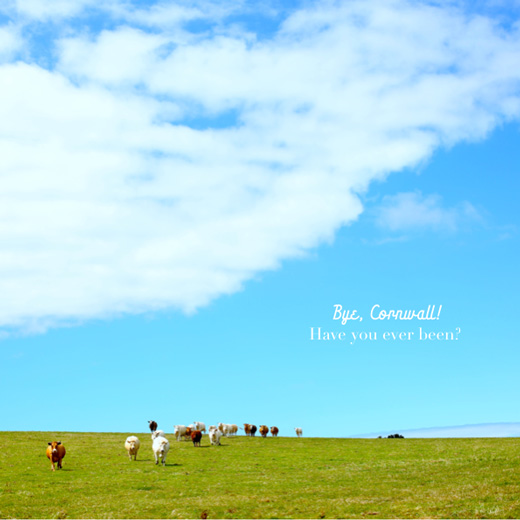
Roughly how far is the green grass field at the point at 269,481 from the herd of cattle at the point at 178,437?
98 cm

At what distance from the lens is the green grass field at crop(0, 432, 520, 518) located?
2209 cm

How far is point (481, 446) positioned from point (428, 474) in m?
18.4

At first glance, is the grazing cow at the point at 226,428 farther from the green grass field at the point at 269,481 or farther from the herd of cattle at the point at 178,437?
the green grass field at the point at 269,481

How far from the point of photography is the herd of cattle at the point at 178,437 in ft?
127

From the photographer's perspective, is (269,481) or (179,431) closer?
(269,481)

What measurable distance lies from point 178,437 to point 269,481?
93.2 feet

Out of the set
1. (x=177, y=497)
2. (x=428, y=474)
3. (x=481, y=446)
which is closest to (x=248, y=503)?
(x=177, y=497)

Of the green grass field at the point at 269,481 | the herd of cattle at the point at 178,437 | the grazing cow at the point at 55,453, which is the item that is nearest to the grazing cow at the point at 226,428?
the herd of cattle at the point at 178,437

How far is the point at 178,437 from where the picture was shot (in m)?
57.0

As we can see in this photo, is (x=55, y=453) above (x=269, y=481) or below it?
above

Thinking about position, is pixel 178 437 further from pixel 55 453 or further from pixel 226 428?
pixel 55 453

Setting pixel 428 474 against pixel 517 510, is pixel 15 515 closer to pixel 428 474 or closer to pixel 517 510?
pixel 517 510

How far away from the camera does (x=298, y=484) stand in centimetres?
2991

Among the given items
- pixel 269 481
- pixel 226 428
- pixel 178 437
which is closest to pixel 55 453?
pixel 269 481
